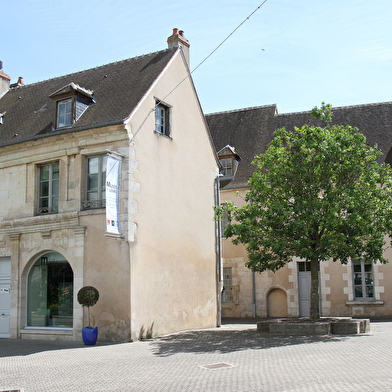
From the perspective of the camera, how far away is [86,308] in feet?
38.2

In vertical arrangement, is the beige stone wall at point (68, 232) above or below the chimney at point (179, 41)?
below

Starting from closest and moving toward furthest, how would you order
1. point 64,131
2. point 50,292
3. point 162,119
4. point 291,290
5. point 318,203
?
point 318,203
point 64,131
point 50,292
point 162,119
point 291,290

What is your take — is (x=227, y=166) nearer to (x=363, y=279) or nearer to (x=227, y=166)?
(x=227, y=166)

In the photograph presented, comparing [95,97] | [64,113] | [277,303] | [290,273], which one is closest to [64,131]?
[64,113]

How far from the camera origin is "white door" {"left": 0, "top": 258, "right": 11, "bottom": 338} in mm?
13023

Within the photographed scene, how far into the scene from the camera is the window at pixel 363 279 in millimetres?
17844

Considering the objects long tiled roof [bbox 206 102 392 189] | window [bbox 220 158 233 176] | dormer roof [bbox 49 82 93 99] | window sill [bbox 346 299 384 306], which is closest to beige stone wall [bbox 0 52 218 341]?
dormer roof [bbox 49 82 93 99]

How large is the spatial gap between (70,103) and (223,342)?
292 inches

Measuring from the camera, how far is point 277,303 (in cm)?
1903

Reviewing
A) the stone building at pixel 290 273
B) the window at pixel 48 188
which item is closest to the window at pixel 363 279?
the stone building at pixel 290 273

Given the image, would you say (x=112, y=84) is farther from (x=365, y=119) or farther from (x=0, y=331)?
(x=365, y=119)

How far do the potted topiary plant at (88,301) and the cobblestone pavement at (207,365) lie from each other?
0.27 meters

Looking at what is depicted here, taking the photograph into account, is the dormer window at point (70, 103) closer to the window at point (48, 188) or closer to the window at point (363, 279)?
the window at point (48, 188)

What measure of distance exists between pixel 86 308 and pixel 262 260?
4506mm
